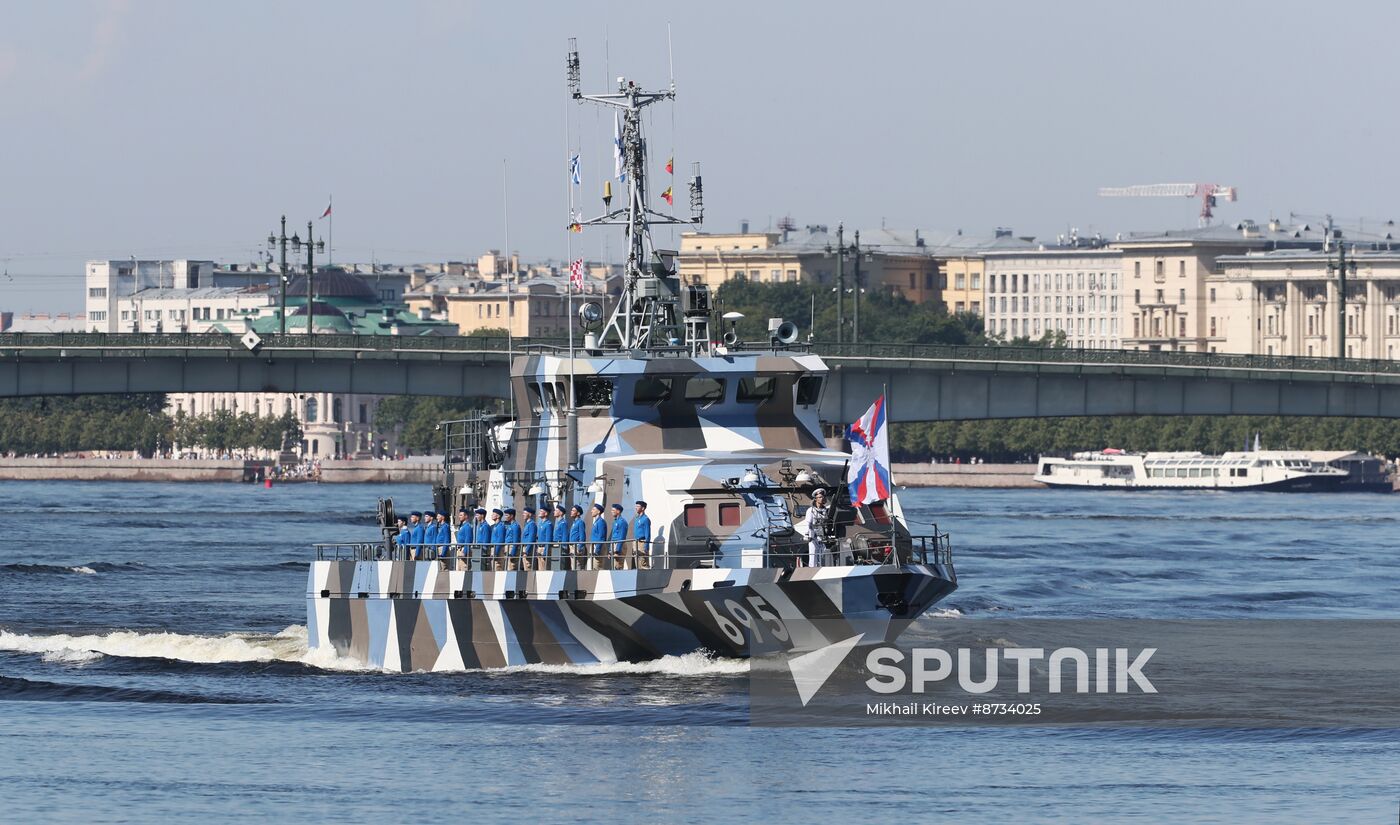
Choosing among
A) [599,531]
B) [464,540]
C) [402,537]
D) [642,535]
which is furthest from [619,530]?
[402,537]

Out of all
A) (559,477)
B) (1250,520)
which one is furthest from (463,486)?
(1250,520)

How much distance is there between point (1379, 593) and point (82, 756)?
4181cm

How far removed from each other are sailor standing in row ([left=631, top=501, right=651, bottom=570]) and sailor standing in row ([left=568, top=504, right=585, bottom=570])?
0.99m

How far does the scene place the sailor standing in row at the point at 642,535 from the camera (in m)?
45.2

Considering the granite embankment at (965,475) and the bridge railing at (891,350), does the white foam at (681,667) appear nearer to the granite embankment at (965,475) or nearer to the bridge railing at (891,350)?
the bridge railing at (891,350)

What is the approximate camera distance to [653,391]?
48.7 m

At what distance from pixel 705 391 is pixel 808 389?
184 centimetres

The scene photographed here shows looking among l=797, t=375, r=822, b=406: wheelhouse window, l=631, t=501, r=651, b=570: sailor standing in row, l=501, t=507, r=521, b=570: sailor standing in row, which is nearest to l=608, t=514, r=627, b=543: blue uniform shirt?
l=631, t=501, r=651, b=570: sailor standing in row

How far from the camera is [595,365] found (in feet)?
159

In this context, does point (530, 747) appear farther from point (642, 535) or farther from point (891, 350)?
point (891, 350)

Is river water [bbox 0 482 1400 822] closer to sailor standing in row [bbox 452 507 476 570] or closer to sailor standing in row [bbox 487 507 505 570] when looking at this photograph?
sailor standing in row [bbox 487 507 505 570]

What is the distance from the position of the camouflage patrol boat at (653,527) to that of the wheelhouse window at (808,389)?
0.12 feet

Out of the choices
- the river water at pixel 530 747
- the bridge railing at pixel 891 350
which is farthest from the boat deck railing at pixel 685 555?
the bridge railing at pixel 891 350

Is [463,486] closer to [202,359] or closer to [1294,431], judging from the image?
[202,359]
